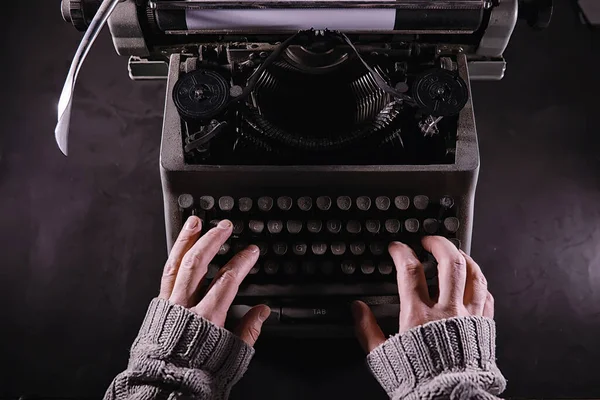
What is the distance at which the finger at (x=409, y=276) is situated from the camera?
1.19m

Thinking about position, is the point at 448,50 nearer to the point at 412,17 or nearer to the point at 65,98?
the point at 412,17

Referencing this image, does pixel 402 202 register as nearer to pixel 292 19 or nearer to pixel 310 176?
pixel 310 176

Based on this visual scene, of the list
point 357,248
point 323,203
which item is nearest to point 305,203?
point 323,203

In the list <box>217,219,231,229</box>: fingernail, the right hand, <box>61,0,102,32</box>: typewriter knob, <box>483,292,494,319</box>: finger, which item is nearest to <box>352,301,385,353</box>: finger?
the right hand

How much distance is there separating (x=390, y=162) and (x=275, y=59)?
331 mm

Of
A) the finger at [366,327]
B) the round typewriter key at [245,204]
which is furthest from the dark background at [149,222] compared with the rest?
the round typewriter key at [245,204]

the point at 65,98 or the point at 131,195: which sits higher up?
the point at 65,98

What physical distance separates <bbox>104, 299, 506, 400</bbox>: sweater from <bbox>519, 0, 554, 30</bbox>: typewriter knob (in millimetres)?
651

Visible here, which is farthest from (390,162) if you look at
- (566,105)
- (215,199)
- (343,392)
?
(566,105)

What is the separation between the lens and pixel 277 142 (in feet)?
4.32

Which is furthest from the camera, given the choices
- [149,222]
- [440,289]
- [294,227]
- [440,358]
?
[149,222]

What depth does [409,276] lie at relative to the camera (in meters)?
1.22

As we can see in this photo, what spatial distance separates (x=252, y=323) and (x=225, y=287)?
0.14 m

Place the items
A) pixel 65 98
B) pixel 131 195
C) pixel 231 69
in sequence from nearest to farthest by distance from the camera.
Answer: pixel 65 98 < pixel 231 69 < pixel 131 195
